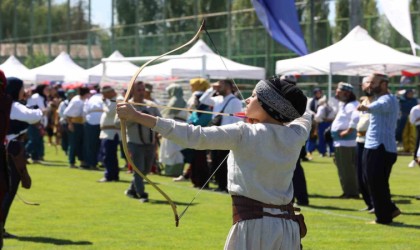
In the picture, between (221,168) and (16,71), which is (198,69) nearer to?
(221,168)

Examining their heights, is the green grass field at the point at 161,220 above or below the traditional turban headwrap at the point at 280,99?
below

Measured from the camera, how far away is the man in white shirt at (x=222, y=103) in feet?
59.0

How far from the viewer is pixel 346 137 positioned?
17.2 m

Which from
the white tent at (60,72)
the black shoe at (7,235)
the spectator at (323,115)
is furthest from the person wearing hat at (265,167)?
the white tent at (60,72)

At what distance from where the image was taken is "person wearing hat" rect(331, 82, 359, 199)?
1694cm

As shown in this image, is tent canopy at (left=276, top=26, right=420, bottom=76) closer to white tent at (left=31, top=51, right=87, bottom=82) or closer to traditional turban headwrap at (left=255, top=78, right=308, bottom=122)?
traditional turban headwrap at (left=255, top=78, right=308, bottom=122)

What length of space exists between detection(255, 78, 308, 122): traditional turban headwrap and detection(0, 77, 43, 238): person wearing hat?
4975 millimetres

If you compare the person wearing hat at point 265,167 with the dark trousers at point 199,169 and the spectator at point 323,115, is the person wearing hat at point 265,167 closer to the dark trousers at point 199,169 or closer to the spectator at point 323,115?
the dark trousers at point 199,169

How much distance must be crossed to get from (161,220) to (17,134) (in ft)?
10.9

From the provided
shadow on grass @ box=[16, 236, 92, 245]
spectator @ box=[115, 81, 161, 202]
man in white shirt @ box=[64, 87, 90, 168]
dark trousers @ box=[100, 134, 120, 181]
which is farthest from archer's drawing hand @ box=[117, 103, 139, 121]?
man in white shirt @ box=[64, 87, 90, 168]

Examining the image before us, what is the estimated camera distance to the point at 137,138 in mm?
16672

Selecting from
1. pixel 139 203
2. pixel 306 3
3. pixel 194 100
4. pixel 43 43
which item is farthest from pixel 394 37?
pixel 43 43

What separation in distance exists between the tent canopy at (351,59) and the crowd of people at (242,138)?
7.27ft

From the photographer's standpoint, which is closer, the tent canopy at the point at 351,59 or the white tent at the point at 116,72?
the tent canopy at the point at 351,59
